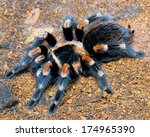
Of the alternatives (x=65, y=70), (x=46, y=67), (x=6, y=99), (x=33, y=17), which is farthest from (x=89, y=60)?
(x=33, y=17)

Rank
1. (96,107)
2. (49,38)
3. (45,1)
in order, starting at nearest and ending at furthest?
(96,107), (49,38), (45,1)

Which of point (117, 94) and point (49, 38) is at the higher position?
point (49, 38)

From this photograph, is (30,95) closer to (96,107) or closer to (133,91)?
(96,107)

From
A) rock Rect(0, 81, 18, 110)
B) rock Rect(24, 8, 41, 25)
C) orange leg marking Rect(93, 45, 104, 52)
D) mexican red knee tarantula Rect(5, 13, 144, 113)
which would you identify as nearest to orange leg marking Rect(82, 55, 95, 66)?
mexican red knee tarantula Rect(5, 13, 144, 113)

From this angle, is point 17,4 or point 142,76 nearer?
point 142,76

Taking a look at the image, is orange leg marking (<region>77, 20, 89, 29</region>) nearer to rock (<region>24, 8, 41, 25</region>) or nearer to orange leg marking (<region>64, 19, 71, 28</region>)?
orange leg marking (<region>64, 19, 71, 28</region>)

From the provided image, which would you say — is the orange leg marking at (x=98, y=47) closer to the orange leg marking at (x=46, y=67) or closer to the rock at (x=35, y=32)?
the orange leg marking at (x=46, y=67)

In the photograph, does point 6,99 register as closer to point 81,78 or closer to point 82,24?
point 81,78

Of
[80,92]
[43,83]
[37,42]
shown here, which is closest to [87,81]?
[80,92]
